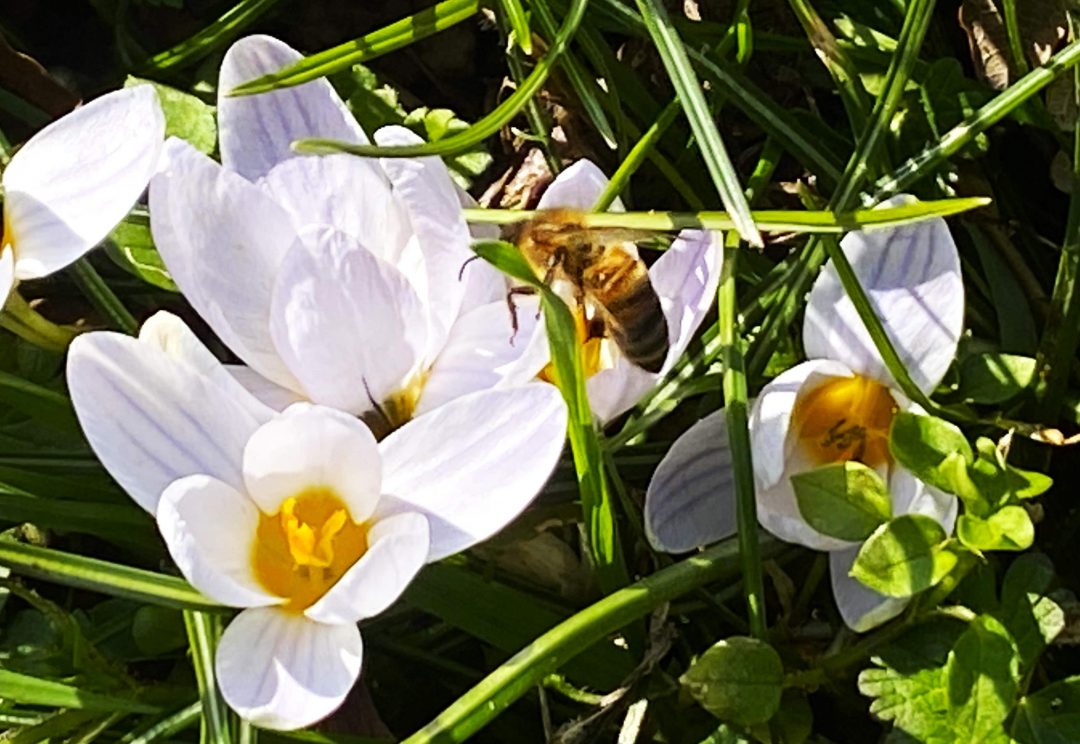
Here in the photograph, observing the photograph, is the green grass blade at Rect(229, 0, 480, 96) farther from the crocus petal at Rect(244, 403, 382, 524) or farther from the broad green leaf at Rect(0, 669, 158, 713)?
the broad green leaf at Rect(0, 669, 158, 713)

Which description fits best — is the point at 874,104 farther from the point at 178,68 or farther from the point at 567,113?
the point at 178,68

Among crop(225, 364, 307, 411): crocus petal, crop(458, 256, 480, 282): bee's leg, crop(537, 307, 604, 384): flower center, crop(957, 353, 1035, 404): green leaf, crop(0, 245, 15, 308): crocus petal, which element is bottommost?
crop(957, 353, 1035, 404): green leaf

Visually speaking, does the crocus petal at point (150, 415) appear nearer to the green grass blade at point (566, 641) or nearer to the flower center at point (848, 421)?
the green grass blade at point (566, 641)

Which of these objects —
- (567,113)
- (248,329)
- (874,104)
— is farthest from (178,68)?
(874,104)

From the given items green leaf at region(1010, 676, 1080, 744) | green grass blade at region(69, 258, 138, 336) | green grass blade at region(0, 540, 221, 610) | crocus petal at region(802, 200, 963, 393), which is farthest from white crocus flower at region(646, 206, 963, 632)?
green grass blade at region(69, 258, 138, 336)

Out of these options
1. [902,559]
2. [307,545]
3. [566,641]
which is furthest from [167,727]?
[902,559]

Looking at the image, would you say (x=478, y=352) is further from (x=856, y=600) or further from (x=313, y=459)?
(x=856, y=600)

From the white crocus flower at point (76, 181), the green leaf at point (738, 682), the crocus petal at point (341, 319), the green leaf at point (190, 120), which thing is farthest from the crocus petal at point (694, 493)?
the green leaf at point (190, 120)
